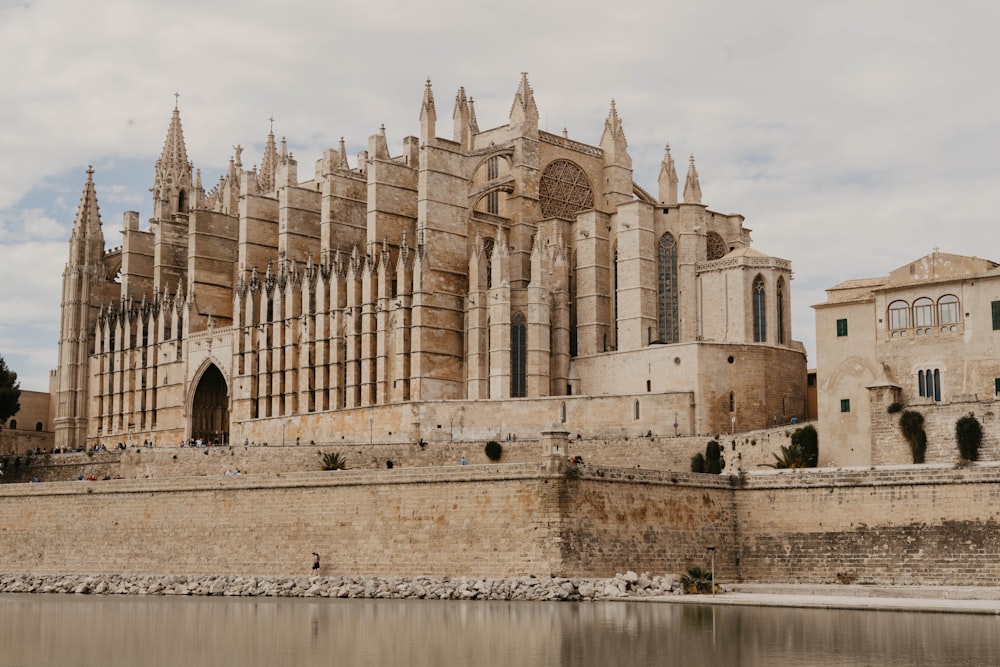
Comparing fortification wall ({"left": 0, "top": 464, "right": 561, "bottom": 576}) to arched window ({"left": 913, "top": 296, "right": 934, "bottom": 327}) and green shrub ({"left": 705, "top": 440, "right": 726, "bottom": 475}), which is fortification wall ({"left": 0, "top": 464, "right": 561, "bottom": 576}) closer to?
green shrub ({"left": 705, "top": 440, "right": 726, "bottom": 475})

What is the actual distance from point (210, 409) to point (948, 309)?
34150 mm

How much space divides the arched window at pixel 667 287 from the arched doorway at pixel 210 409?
2050 centimetres

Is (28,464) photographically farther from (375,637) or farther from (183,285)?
(375,637)

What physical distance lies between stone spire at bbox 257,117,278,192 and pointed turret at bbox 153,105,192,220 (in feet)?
21.6

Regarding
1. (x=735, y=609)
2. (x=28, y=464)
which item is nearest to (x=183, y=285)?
(x=28, y=464)

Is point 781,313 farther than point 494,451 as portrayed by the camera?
Yes

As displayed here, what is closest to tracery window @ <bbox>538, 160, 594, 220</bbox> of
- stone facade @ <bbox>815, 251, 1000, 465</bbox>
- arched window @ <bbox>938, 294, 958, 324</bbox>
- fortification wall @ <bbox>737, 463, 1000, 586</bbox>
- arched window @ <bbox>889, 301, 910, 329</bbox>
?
stone facade @ <bbox>815, 251, 1000, 465</bbox>

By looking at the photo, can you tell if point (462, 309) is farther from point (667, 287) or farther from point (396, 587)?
point (396, 587)

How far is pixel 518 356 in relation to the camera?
52.0 metres

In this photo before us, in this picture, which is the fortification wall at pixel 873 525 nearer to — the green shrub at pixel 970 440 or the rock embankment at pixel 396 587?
the green shrub at pixel 970 440

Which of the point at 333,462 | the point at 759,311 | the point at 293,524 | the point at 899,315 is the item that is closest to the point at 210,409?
the point at 333,462

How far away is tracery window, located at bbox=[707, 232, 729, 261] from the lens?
5406 centimetres

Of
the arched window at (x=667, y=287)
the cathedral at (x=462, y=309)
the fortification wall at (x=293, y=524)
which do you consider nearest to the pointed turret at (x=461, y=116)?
the cathedral at (x=462, y=309)

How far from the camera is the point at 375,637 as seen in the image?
84.2ft
